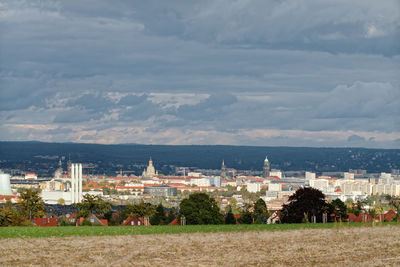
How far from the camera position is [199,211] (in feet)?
149

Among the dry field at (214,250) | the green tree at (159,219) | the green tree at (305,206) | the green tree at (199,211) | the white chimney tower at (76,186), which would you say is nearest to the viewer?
the dry field at (214,250)

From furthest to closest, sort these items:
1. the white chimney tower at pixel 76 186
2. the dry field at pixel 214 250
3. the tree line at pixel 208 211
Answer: the white chimney tower at pixel 76 186, the tree line at pixel 208 211, the dry field at pixel 214 250

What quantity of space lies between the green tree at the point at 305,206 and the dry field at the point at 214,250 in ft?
47.1

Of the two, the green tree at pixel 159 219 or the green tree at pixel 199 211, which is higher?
the green tree at pixel 199 211

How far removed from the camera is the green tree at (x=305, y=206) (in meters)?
34.7

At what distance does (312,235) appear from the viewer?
1964 cm

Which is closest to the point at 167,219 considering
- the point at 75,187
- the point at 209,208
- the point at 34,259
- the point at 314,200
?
the point at 209,208

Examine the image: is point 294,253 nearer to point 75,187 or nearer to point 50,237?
point 50,237

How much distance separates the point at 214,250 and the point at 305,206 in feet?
61.9

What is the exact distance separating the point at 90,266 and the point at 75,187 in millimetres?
156070

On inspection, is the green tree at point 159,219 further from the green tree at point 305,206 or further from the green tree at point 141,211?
the green tree at point 305,206

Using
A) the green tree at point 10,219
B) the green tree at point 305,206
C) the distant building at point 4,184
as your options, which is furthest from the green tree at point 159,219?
the distant building at point 4,184

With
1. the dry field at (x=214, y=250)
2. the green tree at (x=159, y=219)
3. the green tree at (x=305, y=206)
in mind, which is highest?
the green tree at (x=305, y=206)

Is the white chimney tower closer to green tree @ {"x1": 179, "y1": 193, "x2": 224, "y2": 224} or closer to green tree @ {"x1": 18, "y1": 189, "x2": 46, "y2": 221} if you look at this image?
green tree @ {"x1": 18, "y1": 189, "x2": 46, "y2": 221}
